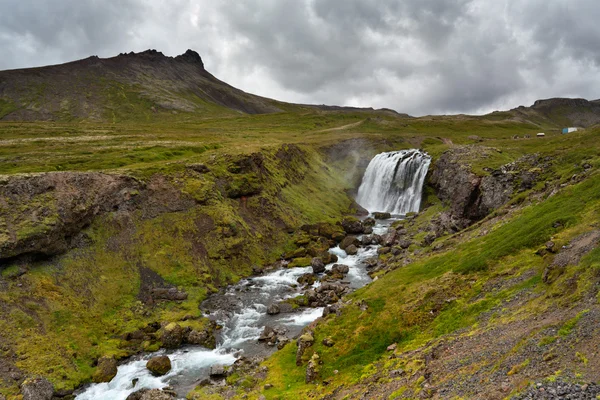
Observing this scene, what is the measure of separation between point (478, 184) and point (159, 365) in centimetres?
5794

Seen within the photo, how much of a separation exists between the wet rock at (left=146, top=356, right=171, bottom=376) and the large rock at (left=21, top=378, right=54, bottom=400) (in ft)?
23.9

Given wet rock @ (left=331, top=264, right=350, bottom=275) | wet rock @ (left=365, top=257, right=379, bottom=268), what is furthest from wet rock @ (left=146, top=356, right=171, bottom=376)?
wet rock @ (left=365, top=257, right=379, bottom=268)

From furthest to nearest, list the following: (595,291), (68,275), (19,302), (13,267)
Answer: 1. (68,275)
2. (13,267)
3. (19,302)
4. (595,291)

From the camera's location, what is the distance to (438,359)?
19.5 meters

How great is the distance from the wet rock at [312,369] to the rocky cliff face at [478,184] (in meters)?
42.8

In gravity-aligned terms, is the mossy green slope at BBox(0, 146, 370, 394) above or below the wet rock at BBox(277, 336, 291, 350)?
above

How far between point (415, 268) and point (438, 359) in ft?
49.3

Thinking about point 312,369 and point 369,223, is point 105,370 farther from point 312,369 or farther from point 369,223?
point 369,223

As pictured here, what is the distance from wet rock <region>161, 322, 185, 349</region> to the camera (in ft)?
116

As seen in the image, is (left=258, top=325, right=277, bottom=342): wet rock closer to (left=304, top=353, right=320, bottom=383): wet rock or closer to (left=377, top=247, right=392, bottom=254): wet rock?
(left=304, top=353, right=320, bottom=383): wet rock

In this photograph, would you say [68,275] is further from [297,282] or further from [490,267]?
[490,267]

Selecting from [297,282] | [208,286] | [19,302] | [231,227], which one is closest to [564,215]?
[297,282]

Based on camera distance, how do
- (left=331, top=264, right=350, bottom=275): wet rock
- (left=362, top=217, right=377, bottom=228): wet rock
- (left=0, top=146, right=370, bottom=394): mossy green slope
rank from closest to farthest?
1. (left=0, top=146, right=370, bottom=394): mossy green slope
2. (left=331, top=264, right=350, bottom=275): wet rock
3. (left=362, top=217, right=377, bottom=228): wet rock

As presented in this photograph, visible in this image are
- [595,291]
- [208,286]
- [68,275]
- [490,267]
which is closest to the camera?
[595,291]
